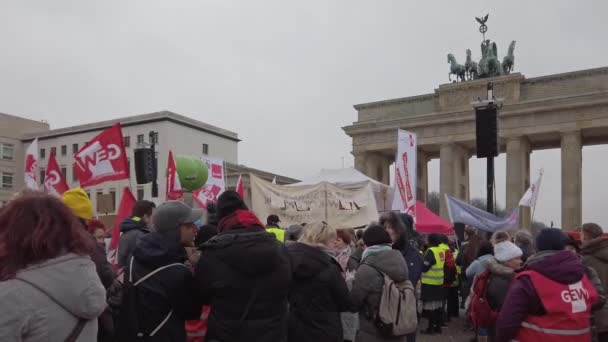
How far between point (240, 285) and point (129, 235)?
7.28 ft

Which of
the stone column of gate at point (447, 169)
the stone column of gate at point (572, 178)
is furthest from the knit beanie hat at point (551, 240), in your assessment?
the stone column of gate at point (447, 169)

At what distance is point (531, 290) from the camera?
3973 millimetres

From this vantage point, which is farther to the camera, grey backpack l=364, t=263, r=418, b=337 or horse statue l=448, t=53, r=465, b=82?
horse statue l=448, t=53, r=465, b=82

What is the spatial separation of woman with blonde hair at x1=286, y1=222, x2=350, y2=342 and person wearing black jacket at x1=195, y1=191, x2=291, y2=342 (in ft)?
2.31

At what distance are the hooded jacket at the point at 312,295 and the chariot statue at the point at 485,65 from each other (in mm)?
43233

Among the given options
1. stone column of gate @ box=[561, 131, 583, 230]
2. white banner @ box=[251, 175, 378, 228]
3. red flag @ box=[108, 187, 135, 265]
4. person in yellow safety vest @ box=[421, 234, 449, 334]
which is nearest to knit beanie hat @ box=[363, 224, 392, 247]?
red flag @ box=[108, 187, 135, 265]

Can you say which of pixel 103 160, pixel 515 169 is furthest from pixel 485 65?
pixel 103 160

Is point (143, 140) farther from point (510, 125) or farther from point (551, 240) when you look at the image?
point (551, 240)

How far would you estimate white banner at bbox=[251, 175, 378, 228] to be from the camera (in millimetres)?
11875

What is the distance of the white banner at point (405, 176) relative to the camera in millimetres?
11922

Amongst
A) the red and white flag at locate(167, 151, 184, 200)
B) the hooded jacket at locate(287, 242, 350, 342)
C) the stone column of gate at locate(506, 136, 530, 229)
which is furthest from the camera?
the stone column of gate at locate(506, 136, 530, 229)

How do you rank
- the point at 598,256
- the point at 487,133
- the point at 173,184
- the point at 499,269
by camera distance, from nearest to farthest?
the point at 499,269 → the point at 598,256 → the point at 487,133 → the point at 173,184

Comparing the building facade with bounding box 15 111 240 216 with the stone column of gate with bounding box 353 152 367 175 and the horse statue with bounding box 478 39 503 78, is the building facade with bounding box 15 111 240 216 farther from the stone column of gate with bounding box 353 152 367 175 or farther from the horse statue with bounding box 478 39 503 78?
the horse statue with bounding box 478 39 503 78

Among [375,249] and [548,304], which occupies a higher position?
[375,249]
